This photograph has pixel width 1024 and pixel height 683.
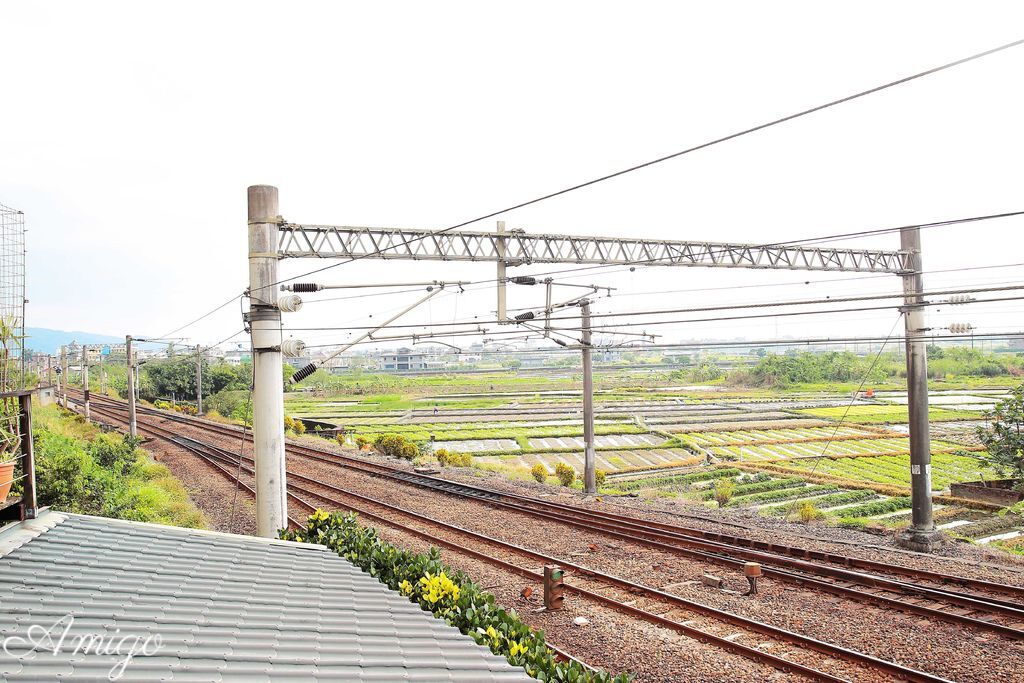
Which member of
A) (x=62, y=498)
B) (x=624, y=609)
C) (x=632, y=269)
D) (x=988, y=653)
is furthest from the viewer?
(x=632, y=269)

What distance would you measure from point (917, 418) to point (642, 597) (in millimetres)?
8020

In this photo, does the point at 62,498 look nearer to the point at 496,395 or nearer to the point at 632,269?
the point at 632,269

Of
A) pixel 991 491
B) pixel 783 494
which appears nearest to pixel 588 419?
pixel 783 494

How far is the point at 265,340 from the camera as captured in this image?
387 inches

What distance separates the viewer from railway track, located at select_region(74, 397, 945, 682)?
23.4 feet

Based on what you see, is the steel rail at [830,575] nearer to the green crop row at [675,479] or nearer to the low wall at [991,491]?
the green crop row at [675,479]

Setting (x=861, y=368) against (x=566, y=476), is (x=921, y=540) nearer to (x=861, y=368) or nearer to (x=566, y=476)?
(x=566, y=476)

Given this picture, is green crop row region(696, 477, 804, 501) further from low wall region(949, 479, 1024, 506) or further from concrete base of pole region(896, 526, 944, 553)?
concrete base of pole region(896, 526, 944, 553)

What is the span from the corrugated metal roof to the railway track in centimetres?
394

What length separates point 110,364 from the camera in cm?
7781

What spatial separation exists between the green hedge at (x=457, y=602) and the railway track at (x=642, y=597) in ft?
5.78

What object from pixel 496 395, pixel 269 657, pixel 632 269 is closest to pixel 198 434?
pixel 632 269

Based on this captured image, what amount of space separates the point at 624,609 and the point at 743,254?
8048 mm

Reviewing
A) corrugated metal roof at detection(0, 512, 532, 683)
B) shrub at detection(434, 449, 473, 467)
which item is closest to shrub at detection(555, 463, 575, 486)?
shrub at detection(434, 449, 473, 467)
